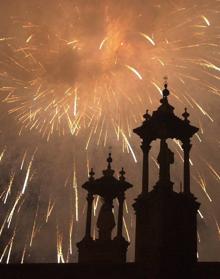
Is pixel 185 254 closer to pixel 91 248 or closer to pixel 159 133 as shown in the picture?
pixel 159 133

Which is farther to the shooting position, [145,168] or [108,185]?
[108,185]

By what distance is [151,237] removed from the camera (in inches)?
880

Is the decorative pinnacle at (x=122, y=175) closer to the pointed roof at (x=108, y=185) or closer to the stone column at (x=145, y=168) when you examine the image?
the pointed roof at (x=108, y=185)

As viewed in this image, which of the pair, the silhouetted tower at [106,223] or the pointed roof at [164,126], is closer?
the pointed roof at [164,126]

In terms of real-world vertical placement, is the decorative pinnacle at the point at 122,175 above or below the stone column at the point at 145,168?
above

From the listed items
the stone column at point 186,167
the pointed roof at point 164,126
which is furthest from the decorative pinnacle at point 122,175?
the stone column at point 186,167

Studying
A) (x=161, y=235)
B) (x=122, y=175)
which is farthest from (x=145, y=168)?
(x=122, y=175)

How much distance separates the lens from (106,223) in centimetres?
3033

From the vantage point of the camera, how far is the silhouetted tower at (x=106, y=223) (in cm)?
2986

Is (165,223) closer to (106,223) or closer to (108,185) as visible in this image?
(106,223)

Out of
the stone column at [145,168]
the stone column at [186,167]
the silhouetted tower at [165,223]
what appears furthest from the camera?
the stone column at [145,168]

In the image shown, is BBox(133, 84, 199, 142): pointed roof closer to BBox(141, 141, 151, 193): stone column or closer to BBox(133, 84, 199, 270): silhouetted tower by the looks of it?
BBox(133, 84, 199, 270): silhouetted tower

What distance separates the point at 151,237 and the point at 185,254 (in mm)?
1549

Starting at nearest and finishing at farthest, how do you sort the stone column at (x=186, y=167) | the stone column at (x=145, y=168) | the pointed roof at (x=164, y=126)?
the stone column at (x=186, y=167), the stone column at (x=145, y=168), the pointed roof at (x=164, y=126)
